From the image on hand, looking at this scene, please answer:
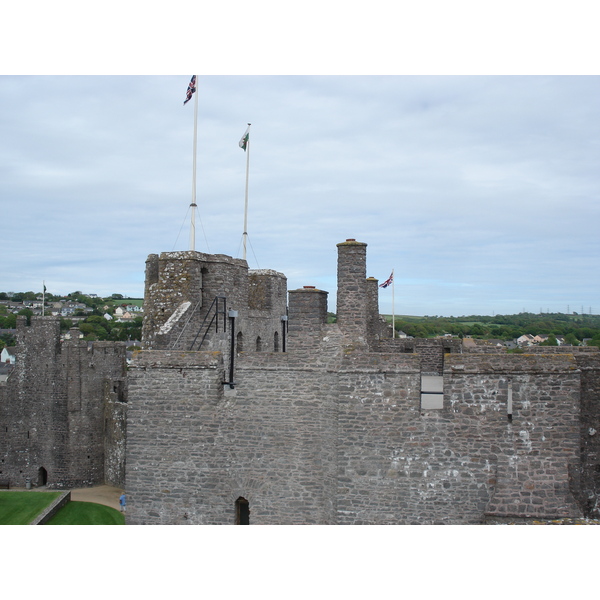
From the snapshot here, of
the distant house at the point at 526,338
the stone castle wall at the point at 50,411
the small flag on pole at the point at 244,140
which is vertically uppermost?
the small flag on pole at the point at 244,140

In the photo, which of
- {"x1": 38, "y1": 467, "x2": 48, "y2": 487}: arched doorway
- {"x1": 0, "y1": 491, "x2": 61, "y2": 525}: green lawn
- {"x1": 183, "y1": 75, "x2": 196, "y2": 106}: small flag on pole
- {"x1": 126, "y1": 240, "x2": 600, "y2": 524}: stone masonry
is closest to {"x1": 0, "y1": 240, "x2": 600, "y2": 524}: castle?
{"x1": 126, "y1": 240, "x2": 600, "y2": 524}: stone masonry

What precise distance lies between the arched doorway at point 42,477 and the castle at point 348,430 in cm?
2293

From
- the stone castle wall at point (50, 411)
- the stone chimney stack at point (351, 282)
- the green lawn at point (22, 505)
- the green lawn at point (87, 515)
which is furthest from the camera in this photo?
the stone castle wall at point (50, 411)

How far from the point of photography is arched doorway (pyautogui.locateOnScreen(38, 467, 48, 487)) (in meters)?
32.1

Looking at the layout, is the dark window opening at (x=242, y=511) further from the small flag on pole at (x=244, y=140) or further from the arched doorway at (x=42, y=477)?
the arched doorway at (x=42, y=477)

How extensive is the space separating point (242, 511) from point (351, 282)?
5269 millimetres

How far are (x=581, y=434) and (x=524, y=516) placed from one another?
2.02 m

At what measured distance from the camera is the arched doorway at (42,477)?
32.1m

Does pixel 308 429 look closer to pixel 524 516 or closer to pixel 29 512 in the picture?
pixel 524 516

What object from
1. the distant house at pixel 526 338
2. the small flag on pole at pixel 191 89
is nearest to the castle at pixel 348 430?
the small flag on pole at pixel 191 89

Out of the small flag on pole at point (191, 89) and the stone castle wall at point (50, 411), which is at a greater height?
the small flag on pole at point (191, 89)

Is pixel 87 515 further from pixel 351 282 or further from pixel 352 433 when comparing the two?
pixel 351 282

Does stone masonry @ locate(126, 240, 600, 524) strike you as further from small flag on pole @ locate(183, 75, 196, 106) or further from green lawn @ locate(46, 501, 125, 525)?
green lawn @ locate(46, 501, 125, 525)

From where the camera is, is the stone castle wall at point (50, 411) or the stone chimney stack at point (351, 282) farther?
the stone castle wall at point (50, 411)
